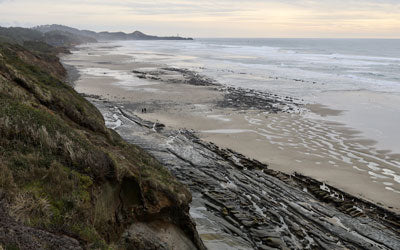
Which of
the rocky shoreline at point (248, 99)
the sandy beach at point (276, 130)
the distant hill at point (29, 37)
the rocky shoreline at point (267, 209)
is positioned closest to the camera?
the rocky shoreline at point (267, 209)

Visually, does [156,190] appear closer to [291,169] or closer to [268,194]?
[268,194]

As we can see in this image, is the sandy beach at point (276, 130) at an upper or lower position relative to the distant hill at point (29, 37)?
lower

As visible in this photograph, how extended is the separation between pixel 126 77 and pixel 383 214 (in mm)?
43515

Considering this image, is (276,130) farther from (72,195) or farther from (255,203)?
(72,195)

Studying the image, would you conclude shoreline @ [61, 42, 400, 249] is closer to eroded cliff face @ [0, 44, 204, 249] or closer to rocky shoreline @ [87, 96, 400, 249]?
rocky shoreline @ [87, 96, 400, 249]

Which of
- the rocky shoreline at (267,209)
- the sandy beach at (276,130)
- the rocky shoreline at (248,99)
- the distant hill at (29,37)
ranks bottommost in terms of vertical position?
the rocky shoreline at (267,209)

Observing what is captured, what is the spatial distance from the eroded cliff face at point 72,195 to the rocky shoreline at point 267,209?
2126 millimetres

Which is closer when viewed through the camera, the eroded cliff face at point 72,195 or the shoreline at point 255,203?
the eroded cliff face at point 72,195

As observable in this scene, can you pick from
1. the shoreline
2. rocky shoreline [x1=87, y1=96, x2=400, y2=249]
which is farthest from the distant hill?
rocky shoreline [x1=87, y1=96, x2=400, y2=249]

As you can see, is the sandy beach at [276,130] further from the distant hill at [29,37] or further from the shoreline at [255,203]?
the distant hill at [29,37]

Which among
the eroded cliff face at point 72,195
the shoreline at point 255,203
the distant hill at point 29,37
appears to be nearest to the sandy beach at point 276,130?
the shoreline at point 255,203

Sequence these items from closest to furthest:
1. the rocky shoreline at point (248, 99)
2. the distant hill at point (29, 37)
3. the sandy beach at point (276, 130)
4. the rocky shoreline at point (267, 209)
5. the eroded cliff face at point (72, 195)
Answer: the eroded cliff face at point (72, 195)
the rocky shoreline at point (267, 209)
the sandy beach at point (276, 130)
the rocky shoreline at point (248, 99)
the distant hill at point (29, 37)

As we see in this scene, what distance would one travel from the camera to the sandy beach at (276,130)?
657 inches

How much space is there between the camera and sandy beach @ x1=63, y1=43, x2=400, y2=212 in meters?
16.7
